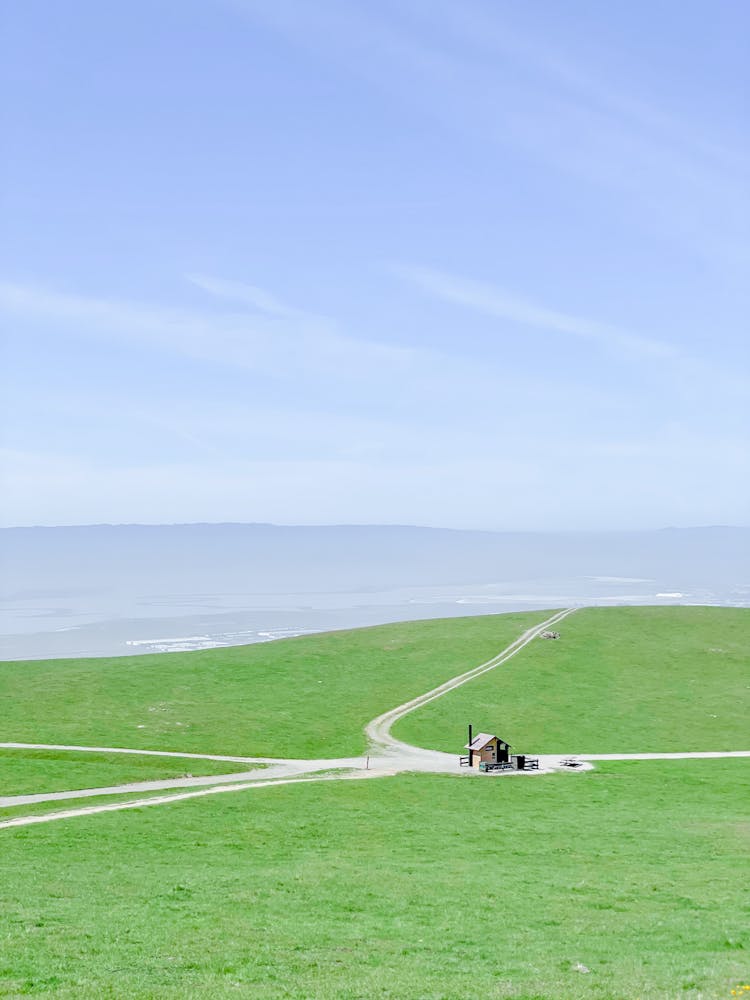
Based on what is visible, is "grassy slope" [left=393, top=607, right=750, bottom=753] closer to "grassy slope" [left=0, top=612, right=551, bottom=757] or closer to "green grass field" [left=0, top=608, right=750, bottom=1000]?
"green grass field" [left=0, top=608, right=750, bottom=1000]

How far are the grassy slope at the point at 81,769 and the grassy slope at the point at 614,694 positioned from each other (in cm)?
2253

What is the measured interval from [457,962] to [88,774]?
44.0 meters

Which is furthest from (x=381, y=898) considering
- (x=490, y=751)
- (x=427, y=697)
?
(x=427, y=697)

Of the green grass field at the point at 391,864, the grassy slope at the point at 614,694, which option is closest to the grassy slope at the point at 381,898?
the green grass field at the point at 391,864

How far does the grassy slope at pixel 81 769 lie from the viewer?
59.8m

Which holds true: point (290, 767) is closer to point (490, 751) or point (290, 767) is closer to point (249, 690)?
point (490, 751)

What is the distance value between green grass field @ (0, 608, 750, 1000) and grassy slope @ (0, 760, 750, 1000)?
0.13 metres

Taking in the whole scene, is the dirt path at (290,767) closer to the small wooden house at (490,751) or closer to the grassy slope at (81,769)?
the grassy slope at (81,769)

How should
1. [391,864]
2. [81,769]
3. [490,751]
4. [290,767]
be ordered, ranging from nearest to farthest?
[391,864], [81,769], [290,767], [490,751]

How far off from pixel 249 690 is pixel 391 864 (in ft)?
212

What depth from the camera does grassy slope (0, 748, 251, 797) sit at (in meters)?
59.8

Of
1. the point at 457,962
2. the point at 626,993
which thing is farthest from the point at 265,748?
the point at 626,993

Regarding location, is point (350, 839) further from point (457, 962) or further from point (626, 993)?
point (626, 993)

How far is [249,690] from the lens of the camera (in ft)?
340
